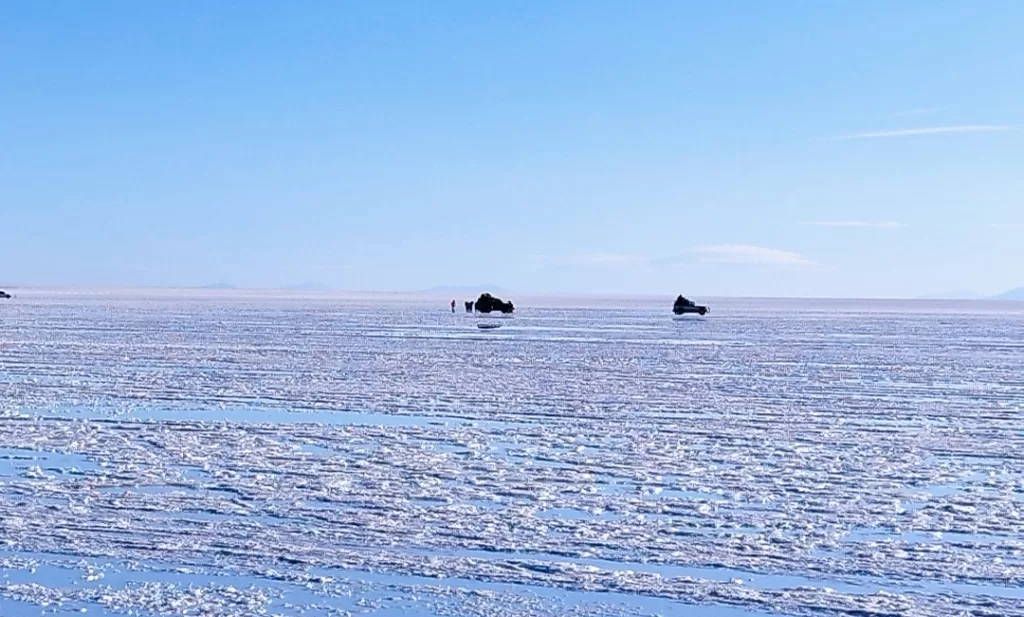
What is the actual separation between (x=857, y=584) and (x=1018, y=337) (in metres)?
45.8

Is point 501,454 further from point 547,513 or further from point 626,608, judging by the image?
point 626,608

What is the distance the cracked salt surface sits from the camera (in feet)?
28.2

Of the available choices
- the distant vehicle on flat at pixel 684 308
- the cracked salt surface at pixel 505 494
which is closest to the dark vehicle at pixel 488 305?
the distant vehicle on flat at pixel 684 308

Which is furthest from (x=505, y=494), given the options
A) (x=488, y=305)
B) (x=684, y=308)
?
(x=684, y=308)

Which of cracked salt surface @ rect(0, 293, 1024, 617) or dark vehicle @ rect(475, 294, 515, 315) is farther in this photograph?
dark vehicle @ rect(475, 294, 515, 315)

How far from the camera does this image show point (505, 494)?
12055 millimetres

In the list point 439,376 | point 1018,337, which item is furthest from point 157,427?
point 1018,337

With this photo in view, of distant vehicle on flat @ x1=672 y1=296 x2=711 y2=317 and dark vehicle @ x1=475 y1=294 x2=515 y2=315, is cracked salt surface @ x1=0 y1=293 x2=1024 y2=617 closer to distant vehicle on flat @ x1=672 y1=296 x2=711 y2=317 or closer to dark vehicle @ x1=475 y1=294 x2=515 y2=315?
dark vehicle @ x1=475 y1=294 x2=515 y2=315

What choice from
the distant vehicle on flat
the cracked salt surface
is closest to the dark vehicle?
the distant vehicle on flat

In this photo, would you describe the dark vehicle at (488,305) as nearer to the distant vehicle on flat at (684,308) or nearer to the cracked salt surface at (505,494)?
the distant vehicle on flat at (684,308)

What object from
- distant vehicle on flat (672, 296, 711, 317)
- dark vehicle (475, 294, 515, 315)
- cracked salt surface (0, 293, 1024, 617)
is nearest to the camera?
cracked salt surface (0, 293, 1024, 617)

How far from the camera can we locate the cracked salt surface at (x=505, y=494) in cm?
861

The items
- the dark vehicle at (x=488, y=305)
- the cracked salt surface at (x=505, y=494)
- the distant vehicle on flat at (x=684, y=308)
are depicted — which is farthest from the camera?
the distant vehicle on flat at (x=684, y=308)

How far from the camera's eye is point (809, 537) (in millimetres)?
10312
